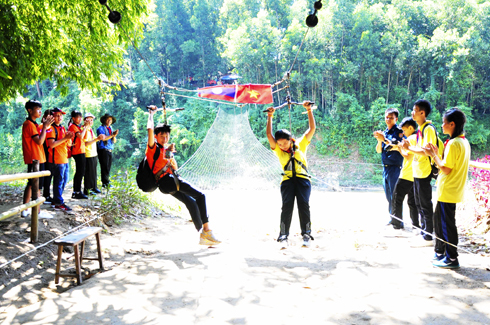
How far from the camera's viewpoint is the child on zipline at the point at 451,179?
1964 mm

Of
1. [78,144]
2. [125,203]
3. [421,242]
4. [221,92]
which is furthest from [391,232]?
[78,144]

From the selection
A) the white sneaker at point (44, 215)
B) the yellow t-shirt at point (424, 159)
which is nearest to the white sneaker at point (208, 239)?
the white sneaker at point (44, 215)

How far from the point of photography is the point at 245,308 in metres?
1.54

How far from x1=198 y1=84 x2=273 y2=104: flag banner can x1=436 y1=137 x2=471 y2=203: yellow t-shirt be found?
106 inches

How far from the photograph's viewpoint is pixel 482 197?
11.2 ft

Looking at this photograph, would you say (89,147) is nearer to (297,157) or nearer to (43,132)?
(43,132)

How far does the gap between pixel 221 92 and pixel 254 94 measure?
1.42 ft

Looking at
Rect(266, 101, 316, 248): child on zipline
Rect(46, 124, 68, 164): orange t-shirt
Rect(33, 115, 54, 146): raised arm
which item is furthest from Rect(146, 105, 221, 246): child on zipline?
Rect(46, 124, 68, 164): orange t-shirt

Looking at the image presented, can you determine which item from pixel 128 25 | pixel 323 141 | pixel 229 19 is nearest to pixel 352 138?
pixel 323 141

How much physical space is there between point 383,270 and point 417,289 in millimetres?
304

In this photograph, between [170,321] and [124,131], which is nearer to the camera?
[170,321]

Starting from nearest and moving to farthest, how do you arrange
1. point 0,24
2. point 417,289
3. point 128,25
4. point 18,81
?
point 417,289 < point 0,24 < point 18,81 < point 128,25

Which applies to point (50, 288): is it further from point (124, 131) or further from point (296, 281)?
point (124, 131)

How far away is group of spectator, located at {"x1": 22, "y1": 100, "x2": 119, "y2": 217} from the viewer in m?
2.98
